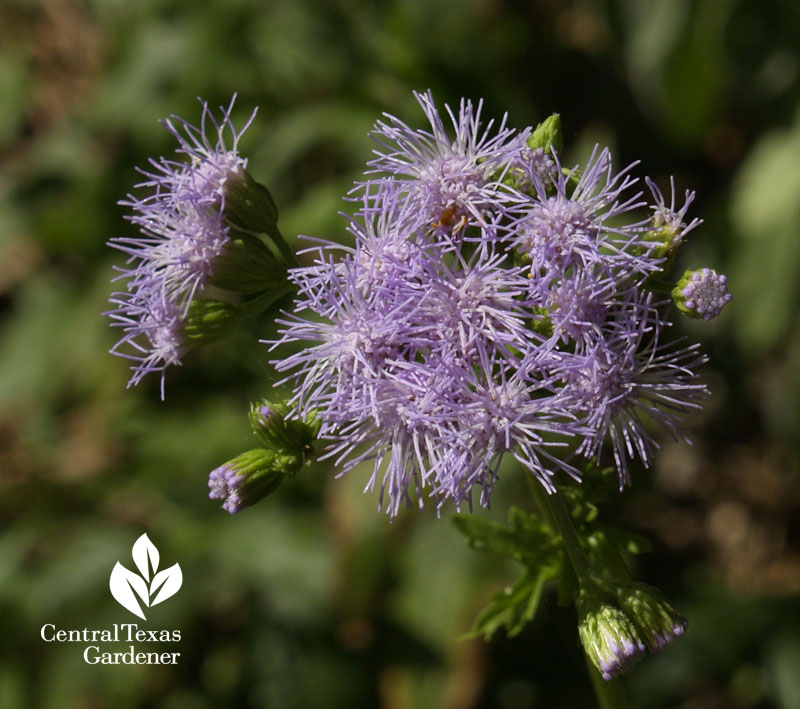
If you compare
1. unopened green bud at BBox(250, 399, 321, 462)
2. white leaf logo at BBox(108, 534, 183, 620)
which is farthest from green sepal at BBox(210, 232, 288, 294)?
white leaf logo at BBox(108, 534, 183, 620)

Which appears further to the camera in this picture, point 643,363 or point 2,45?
point 2,45

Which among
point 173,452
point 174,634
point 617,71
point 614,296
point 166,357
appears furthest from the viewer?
point 617,71

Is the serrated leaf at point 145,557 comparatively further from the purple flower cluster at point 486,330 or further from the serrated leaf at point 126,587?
the purple flower cluster at point 486,330

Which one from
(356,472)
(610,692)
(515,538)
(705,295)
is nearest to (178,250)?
(515,538)

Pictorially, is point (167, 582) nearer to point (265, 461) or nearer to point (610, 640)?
point (265, 461)

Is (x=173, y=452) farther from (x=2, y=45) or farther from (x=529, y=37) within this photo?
(x=2, y=45)

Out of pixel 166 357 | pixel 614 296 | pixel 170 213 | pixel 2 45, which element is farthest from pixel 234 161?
pixel 2 45

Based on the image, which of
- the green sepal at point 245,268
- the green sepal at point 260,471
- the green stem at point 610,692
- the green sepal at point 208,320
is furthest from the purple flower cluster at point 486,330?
the green stem at point 610,692
